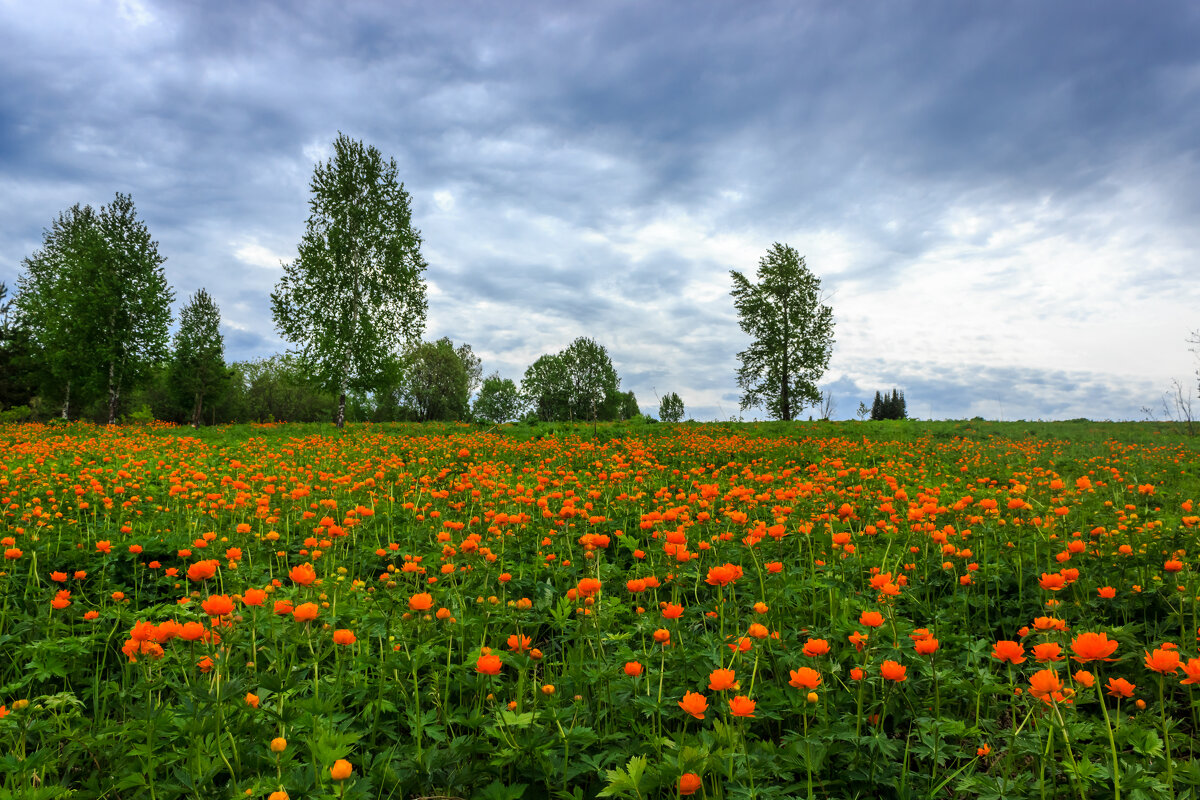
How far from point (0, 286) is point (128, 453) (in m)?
43.2

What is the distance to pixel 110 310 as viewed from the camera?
25.1m

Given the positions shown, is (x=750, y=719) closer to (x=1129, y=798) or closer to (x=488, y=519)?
(x=1129, y=798)

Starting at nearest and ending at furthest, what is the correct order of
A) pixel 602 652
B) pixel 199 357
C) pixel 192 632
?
pixel 192 632 < pixel 602 652 < pixel 199 357

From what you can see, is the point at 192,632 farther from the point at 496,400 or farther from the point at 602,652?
the point at 496,400

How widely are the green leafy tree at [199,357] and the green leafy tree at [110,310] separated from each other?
465 inches

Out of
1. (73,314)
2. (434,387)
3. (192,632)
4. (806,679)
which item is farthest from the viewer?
(434,387)

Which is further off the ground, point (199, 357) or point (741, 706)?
point (199, 357)

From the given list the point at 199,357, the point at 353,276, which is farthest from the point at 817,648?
the point at 199,357

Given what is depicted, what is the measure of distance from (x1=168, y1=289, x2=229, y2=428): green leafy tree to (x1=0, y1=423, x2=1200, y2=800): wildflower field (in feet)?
135

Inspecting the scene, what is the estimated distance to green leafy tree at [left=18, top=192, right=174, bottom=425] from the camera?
80.9ft

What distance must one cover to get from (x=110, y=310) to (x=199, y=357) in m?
16.2

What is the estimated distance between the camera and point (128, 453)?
9.29 m

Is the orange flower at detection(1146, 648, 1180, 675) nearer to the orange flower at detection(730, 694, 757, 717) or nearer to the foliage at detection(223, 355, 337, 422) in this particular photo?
the orange flower at detection(730, 694, 757, 717)

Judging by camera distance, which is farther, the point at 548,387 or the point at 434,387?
the point at 548,387
